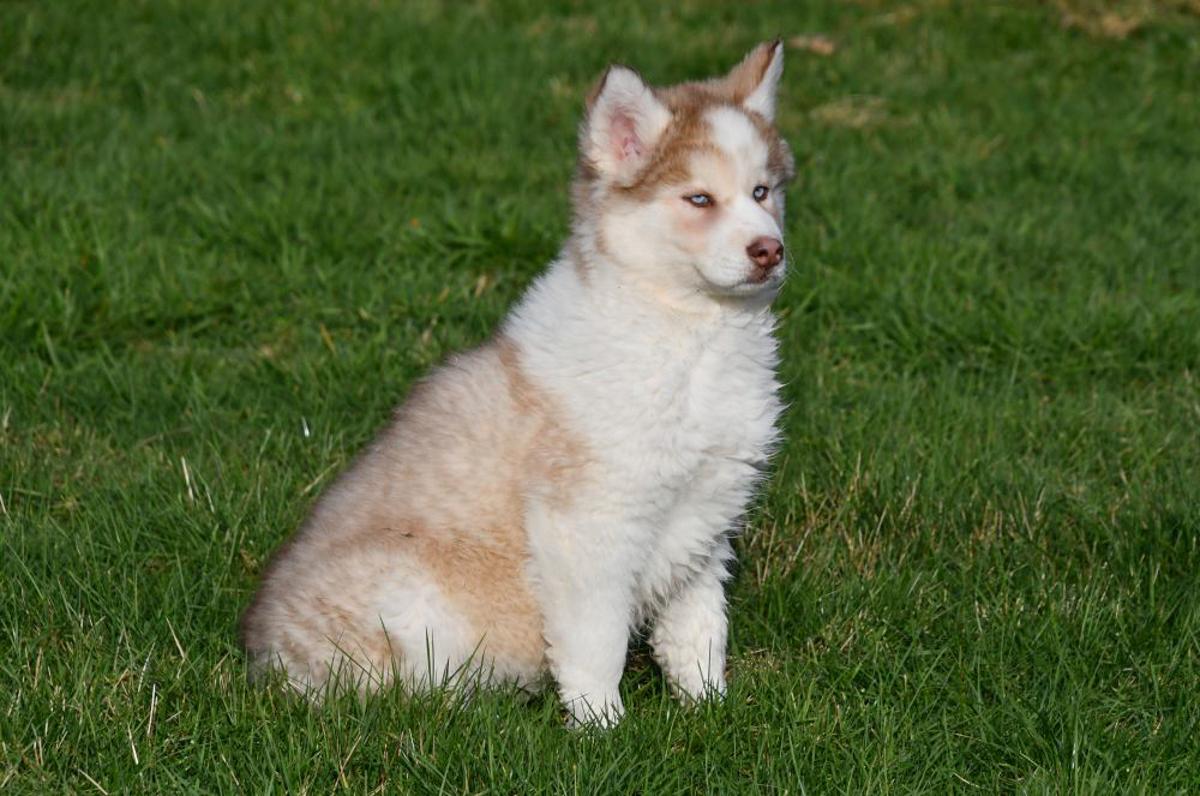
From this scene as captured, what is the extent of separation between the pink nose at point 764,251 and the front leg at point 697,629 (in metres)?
0.85

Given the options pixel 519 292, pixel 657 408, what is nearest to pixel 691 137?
pixel 657 408

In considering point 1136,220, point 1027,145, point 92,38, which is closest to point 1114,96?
point 1027,145

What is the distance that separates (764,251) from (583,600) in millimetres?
950

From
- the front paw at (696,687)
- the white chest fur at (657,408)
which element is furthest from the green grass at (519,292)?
the white chest fur at (657,408)

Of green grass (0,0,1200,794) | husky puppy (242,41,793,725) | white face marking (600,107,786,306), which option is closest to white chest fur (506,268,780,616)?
husky puppy (242,41,793,725)

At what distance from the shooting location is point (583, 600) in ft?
12.3

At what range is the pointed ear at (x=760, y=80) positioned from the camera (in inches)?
160

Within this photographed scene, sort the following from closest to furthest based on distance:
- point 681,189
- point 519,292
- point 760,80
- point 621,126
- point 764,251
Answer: point 764,251 < point 681,189 < point 621,126 < point 760,80 < point 519,292

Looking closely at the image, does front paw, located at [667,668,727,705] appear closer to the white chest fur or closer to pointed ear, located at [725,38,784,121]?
the white chest fur

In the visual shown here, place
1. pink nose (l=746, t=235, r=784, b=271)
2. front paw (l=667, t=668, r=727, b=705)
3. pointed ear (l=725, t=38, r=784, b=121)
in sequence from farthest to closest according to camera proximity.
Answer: pointed ear (l=725, t=38, r=784, b=121), front paw (l=667, t=668, r=727, b=705), pink nose (l=746, t=235, r=784, b=271)

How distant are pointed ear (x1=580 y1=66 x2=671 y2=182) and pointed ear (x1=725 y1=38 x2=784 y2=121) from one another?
0.30 m

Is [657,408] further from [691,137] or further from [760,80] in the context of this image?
[760,80]

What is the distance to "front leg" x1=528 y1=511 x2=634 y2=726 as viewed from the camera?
3742 mm

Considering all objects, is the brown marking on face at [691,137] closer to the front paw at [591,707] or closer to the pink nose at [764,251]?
the pink nose at [764,251]
